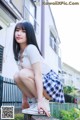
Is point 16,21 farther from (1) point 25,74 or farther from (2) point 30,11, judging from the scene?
(1) point 25,74

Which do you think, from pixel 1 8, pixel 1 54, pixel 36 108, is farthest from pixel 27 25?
pixel 1 54

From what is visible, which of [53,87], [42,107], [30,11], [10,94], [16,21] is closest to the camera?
[42,107]

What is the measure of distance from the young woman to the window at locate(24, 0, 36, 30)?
1110 cm

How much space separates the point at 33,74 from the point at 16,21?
6926mm

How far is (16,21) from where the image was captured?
9664 mm

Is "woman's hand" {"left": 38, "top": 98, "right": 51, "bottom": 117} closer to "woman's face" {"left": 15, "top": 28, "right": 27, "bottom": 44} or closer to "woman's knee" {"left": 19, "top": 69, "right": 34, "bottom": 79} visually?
"woman's knee" {"left": 19, "top": 69, "right": 34, "bottom": 79}

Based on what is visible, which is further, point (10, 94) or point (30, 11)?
point (30, 11)

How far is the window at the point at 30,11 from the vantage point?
14.6 meters

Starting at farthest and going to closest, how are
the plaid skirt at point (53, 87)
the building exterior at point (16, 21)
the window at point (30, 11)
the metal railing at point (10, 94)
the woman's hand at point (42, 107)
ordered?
the window at point (30, 11), the building exterior at point (16, 21), the metal railing at point (10, 94), the plaid skirt at point (53, 87), the woman's hand at point (42, 107)

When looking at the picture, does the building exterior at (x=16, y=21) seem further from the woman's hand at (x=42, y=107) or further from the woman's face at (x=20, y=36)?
the woman's hand at (x=42, y=107)

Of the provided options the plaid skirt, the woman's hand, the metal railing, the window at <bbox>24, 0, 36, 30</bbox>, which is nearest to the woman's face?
the plaid skirt

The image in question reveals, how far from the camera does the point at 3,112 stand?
10.6 ft

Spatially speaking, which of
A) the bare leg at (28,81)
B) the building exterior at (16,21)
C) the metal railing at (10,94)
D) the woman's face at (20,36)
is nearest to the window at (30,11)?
the building exterior at (16,21)

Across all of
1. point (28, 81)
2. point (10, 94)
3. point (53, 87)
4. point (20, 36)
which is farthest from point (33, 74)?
point (10, 94)
